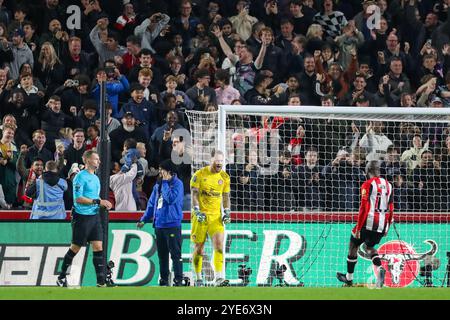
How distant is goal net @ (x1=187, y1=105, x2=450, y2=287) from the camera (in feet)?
66.7

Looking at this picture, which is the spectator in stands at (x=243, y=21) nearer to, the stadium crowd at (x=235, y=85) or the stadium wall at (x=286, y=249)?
the stadium crowd at (x=235, y=85)

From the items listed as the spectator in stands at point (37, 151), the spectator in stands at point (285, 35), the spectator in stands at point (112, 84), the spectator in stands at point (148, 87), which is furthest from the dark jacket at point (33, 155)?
the spectator in stands at point (285, 35)

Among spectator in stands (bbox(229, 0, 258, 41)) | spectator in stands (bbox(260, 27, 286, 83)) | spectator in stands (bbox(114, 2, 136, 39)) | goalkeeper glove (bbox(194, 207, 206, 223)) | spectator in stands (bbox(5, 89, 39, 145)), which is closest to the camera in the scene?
goalkeeper glove (bbox(194, 207, 206, 223))

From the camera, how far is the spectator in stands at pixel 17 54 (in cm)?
2288

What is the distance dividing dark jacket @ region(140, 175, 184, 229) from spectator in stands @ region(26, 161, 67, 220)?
4.88 feet

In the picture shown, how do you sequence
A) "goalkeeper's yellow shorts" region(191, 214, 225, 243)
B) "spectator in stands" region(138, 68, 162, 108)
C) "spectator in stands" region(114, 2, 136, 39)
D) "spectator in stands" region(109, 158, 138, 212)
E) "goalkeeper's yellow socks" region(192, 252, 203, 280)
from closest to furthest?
1. "goalkeeper's yellow shorts" region(191, 214, 225, 243)
2. "goalkeeper's yellow socks" region(192, 252, 203, 280)
3. "spectator in stands" region(109, 158, 138, 212)
4. "spectator in stands" region(138, 68, 162, 108)
5. "spectator in stands" region(114, 2, 136, 39)

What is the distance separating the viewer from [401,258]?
67.8ft

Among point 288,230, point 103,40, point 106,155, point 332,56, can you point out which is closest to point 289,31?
point 332,56

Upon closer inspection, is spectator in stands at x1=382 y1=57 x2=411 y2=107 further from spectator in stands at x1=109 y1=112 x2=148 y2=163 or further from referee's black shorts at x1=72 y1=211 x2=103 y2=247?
referee's black shorts at x1=72 y1=211 x2=103 y2=247

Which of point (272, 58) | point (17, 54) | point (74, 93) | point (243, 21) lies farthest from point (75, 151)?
point (243, 21)

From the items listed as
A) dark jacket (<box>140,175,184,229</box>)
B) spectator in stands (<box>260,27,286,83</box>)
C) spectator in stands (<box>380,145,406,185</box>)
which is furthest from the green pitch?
spectator in stands (<box>260,27,286,83</box>)

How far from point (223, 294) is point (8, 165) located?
19.9 ft

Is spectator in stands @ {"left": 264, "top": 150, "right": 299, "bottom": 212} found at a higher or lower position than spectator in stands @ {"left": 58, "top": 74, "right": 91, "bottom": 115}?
lower

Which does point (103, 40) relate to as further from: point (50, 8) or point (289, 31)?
point (289, 31)
